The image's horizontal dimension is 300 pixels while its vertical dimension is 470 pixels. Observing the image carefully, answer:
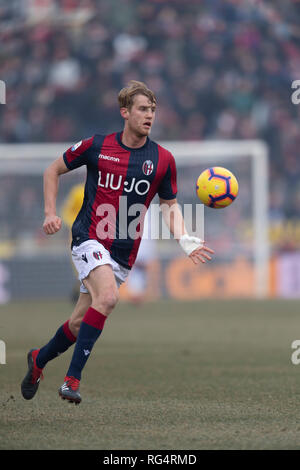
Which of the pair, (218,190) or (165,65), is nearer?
(218,190)

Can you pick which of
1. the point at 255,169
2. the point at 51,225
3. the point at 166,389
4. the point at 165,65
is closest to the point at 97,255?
the point at 51,225

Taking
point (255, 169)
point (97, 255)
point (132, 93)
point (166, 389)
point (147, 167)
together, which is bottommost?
point (166, 389)

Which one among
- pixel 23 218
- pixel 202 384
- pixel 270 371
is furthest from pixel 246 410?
pixel 23 218

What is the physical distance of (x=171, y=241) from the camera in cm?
1725

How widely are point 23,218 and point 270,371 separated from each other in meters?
10.9

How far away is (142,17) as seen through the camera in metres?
20.2

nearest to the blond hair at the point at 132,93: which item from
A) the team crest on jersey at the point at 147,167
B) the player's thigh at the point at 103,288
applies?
the team crest on jersey at the point at 147,167

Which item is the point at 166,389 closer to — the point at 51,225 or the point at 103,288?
the point at 103,288

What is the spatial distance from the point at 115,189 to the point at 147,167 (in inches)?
10.1

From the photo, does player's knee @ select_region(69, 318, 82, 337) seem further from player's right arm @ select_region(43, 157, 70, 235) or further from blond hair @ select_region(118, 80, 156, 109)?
blond hair @ select_region(118, 80, 156, 109)

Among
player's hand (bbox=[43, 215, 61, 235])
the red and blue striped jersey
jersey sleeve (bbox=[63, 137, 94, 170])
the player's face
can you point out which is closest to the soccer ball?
the red and blue striped jersey

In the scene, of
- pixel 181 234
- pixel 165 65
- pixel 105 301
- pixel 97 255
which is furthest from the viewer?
pixel 165 65

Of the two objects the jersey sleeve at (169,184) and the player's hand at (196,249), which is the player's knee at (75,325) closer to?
the player's hand at (196,249)

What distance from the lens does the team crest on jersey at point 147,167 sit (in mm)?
5457
